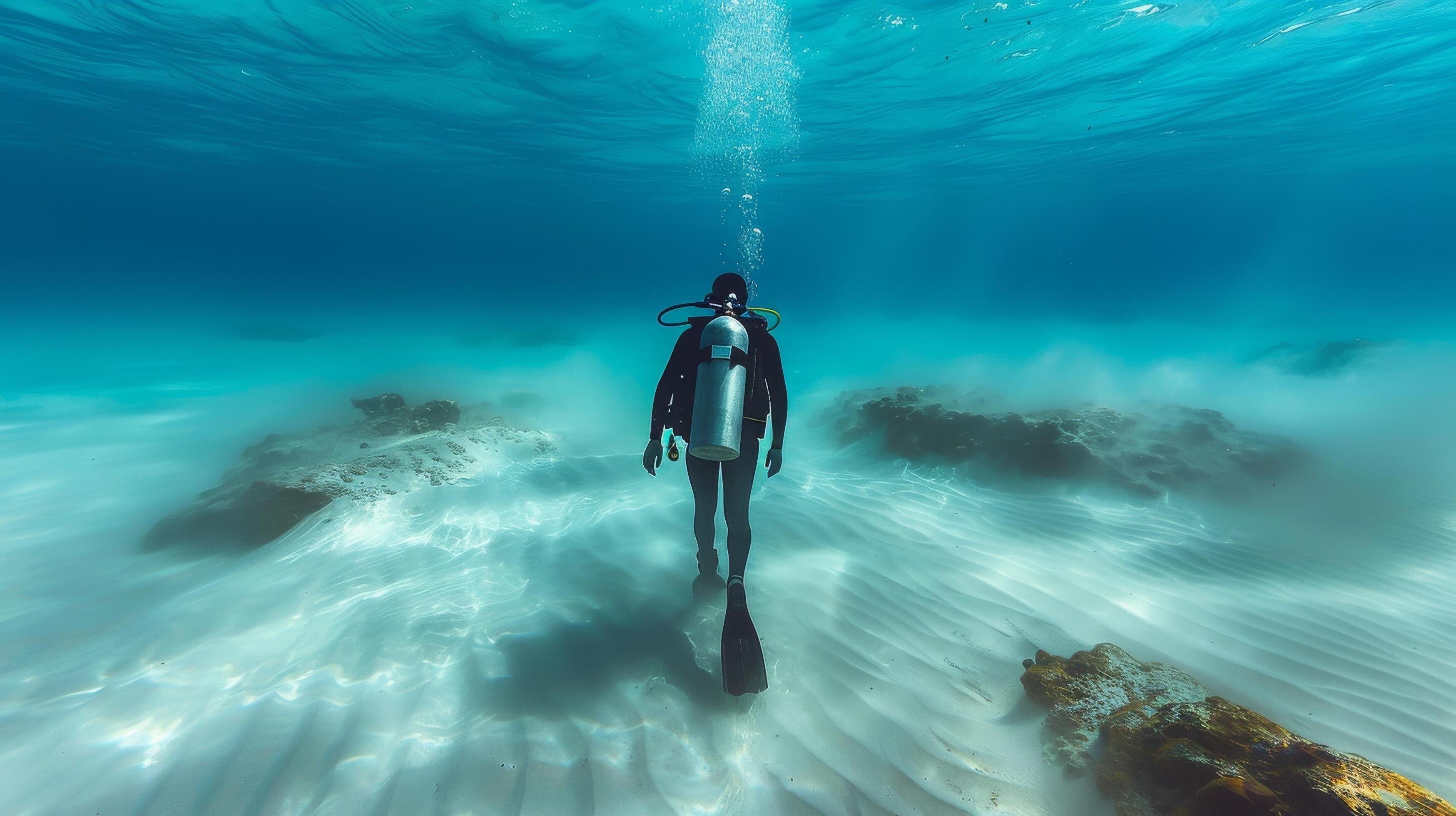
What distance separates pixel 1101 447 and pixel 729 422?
263 inches

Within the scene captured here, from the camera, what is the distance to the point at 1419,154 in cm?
2594

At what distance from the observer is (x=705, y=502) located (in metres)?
4.00

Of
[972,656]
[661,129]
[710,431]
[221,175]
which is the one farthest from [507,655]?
[221,175]

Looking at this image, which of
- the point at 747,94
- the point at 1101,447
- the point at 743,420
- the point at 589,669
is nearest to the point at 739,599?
the point at 589,669

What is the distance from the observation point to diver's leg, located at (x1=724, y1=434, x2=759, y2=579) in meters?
3.81

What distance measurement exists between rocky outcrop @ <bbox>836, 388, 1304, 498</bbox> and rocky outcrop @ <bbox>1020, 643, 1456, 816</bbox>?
169 inches

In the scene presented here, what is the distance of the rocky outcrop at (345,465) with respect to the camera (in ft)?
17.8

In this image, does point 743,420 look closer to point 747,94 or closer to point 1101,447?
point 1101,447

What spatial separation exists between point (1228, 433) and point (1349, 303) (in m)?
94.9

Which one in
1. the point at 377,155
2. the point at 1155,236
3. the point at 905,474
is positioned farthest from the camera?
the point at 1155,236

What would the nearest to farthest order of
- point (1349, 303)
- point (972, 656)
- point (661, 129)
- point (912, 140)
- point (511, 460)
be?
point (972, 656)
point (511, 460)
point (661, 129)
point (912, 140)
point (1349, 303)

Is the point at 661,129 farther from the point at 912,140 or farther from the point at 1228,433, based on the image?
the point at 1228,433

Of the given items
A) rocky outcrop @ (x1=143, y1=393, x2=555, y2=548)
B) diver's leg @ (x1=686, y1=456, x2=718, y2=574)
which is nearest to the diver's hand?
diver's leg @ (x1=686, y1=456, x2=718, y2=574)

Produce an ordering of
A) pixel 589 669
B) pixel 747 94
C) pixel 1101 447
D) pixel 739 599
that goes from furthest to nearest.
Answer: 1. pixel 747 94
2. pixel 1101 447
3. pixel 739 599
4. pixel 589 669
